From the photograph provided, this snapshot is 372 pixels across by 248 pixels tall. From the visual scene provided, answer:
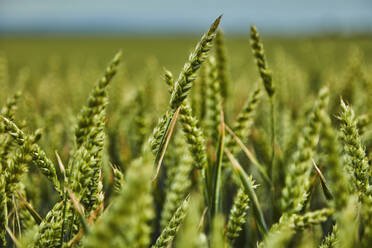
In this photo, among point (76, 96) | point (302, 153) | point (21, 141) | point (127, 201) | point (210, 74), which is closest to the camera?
point (127, 201)

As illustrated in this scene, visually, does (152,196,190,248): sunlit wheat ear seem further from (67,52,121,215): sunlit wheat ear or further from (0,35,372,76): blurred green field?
(0,35,372,76): blurred green field

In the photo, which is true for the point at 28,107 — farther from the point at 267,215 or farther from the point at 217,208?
the point at 267,215

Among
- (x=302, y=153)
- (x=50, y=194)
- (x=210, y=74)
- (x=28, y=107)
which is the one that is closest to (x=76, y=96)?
(x=28, y=107)

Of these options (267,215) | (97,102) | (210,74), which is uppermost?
(210,74)

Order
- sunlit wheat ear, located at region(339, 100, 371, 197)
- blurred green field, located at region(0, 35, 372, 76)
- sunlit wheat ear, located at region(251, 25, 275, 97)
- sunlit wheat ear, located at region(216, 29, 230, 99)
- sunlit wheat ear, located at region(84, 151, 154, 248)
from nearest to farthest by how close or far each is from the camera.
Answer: sunlit wheat ear, located at region(84, 151, 154, 248), sunlit wheat ear, located at region(339, 100, 371, 197), sunlit wheat ear, located at region(251, 25, 275, 97), sunlit wheat ear, located at region(216, 29, 230, 99), blurred green field, located at region(0, 35, 372, 76)

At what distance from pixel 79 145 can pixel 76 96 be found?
4.56ft

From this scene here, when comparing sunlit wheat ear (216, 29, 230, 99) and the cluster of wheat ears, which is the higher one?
sunlit wheat ear (216, 29, 230, 99)

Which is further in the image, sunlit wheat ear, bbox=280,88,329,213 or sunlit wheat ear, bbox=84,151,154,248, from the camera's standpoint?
sunlit wheat ear, bbox=280,88,329,213

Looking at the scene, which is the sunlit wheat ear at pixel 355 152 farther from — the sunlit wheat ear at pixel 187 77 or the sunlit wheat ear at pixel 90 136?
the sunlit wheat ear at pixel 90 136

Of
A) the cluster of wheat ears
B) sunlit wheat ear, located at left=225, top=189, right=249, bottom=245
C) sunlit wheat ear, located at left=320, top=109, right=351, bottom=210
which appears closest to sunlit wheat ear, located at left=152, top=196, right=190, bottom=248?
the cluster of wheat ears

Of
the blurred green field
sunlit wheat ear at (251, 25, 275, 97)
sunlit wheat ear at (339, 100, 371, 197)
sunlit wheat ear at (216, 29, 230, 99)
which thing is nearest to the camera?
sunlit wheat ear at (339, 100, 371, 197)

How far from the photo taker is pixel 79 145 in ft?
1.52

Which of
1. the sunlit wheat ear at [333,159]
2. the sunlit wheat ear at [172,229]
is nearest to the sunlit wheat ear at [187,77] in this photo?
the sunlit wheat ear at [172,229]

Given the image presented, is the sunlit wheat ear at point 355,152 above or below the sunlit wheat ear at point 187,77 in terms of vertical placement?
below
